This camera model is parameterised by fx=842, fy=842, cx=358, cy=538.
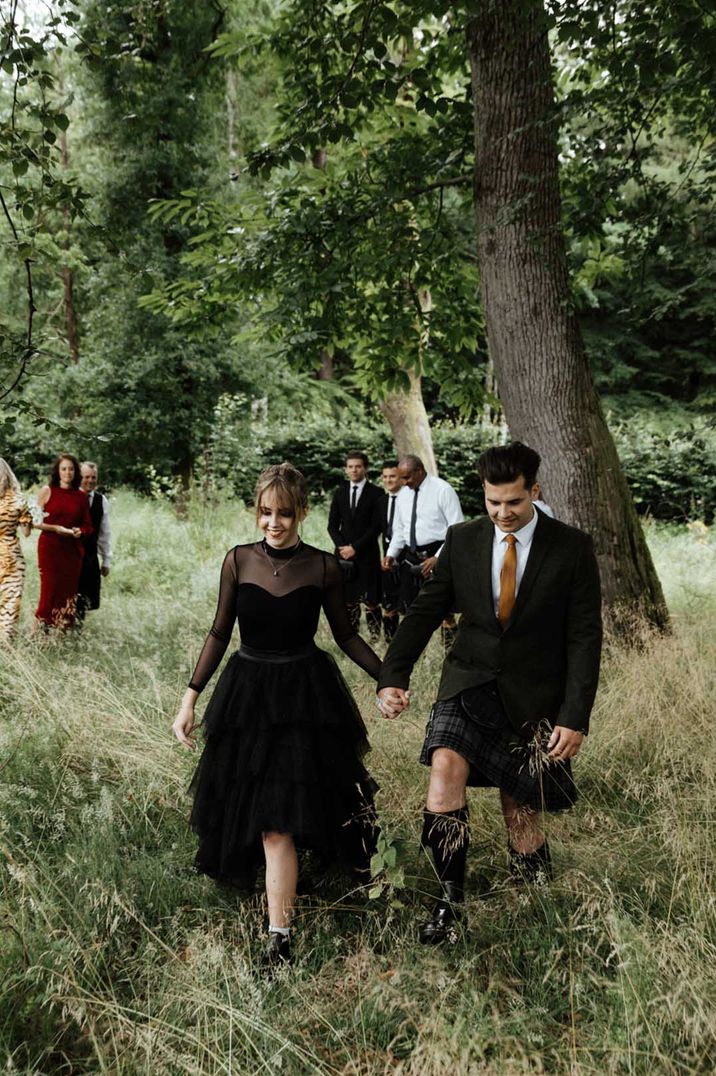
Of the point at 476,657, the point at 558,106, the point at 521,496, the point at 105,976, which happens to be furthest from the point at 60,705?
the point at 558,106

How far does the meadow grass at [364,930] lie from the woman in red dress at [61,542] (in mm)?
3202

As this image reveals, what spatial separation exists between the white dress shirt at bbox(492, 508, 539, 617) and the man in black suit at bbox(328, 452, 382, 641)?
18.2 ft

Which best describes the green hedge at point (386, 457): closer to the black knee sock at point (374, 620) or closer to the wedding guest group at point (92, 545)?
the wedding guest group at point (92, 545)

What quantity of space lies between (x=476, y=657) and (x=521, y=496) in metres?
0.71

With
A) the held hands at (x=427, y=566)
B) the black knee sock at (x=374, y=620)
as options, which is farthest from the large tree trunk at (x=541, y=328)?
the black knee sock at (x=374, y=620)

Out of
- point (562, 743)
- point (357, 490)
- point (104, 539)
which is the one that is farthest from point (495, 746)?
point (104, 539)

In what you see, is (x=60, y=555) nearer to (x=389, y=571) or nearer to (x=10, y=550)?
(x=10, y=550)

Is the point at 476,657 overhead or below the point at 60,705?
overhead

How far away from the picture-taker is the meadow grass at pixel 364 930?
2.66 metres

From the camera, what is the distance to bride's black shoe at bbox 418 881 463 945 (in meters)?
3.31

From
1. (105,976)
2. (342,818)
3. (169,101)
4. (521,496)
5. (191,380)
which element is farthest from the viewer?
(191,380)

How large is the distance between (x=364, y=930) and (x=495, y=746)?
3.01 ft

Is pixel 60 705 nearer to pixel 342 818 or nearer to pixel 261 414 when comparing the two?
pixel 342 818

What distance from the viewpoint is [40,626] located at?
27.9 feet
